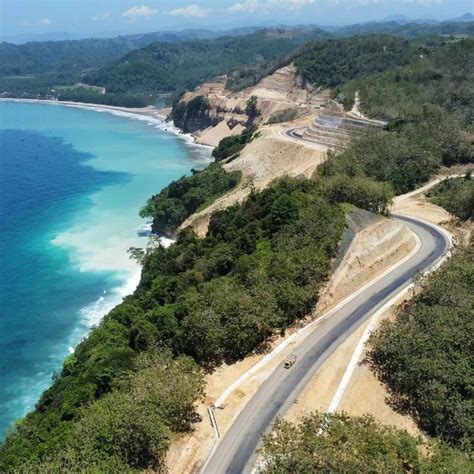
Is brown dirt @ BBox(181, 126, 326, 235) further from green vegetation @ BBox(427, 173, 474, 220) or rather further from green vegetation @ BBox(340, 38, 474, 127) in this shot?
green vegetation @ BBox(340, 38, 474, 127)

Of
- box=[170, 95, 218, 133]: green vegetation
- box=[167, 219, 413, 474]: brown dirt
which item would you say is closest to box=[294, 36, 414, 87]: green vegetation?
box=[170, 95, 218, 133]: green vegetation

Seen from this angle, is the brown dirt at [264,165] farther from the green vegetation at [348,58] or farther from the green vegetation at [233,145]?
the green vegetation at [348,58]

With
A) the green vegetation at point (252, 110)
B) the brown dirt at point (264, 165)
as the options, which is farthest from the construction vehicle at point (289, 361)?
the green vegetation at point (252, 110)

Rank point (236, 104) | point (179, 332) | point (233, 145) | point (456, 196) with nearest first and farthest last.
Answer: point (179, 332) < point (456, 196) < point (233, 145) < point (236, 104)

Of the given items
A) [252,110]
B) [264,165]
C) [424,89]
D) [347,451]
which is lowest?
[252,110]

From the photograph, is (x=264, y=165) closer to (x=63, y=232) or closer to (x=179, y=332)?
(x=63, y=232)

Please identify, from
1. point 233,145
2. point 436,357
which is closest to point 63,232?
point 233,145
